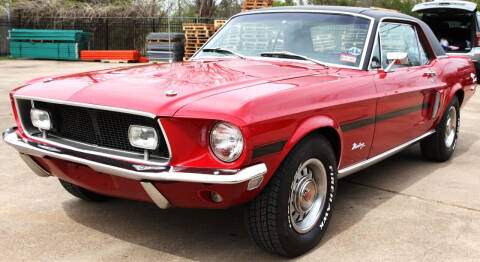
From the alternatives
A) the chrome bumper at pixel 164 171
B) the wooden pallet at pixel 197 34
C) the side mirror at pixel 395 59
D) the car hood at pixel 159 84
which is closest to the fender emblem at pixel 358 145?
the car hood at pixel 159 84

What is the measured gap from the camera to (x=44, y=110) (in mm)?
3225

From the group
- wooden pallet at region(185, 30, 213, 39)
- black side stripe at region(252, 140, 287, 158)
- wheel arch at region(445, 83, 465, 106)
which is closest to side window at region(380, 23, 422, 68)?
wheel arch at region(445, 83, 465, 106)

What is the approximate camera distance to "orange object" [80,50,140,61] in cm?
2022

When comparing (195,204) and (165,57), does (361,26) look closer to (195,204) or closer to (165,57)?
(195,204)

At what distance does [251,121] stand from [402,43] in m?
2.67

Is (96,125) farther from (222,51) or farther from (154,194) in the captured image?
(222,51)

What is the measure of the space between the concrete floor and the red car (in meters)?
0.26

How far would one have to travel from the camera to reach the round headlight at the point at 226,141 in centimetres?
262

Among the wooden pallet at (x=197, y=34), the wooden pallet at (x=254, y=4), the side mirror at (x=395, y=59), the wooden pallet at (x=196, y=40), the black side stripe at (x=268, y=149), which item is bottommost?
the black side stripe at (x=268, y=149)

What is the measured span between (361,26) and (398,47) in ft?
2.21

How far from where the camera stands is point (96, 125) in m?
2.99

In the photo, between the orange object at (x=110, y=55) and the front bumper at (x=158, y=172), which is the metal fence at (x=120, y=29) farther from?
the front bumper at (x=158, y=172)

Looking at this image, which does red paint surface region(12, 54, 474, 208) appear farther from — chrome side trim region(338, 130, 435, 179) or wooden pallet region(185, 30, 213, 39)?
wooden pallet region(185, 30, 213, 39)

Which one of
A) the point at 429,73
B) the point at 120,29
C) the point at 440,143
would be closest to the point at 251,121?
the point at 429,73
